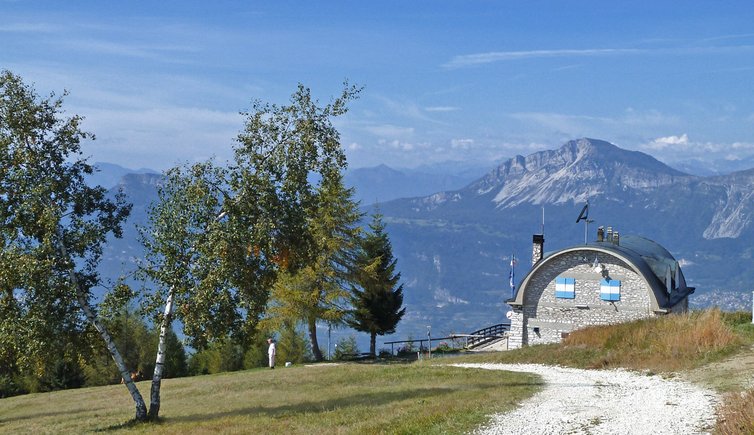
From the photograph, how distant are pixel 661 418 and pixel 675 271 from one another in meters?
40.1

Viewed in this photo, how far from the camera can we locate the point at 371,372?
34156mm

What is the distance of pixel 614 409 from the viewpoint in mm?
20203

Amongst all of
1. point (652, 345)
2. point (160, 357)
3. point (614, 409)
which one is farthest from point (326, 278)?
point (614, 409)

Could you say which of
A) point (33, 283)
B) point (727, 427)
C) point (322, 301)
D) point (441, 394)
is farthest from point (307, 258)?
point (322, 301)

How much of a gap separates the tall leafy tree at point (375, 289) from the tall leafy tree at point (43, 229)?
27879 mm

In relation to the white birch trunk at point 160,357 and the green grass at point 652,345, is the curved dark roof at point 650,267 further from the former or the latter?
the white birch trunk at point 160,357

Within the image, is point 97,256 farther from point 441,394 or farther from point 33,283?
point 441,394

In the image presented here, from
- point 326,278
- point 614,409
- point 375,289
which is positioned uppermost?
point 326,278

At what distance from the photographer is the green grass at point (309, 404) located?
20.7 metres

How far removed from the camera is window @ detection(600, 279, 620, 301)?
171 feet

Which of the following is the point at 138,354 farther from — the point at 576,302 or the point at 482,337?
the point at 576,302

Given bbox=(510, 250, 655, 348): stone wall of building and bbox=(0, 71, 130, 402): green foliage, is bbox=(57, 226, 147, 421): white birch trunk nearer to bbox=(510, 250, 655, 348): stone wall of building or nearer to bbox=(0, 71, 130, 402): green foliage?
bbox=(0, 71, 130, 402): green foliage

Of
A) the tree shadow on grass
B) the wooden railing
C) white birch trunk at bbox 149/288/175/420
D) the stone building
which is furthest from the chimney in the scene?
white birch trunk at bbox 149/288/175/420

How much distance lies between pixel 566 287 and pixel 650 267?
5.39 metres
